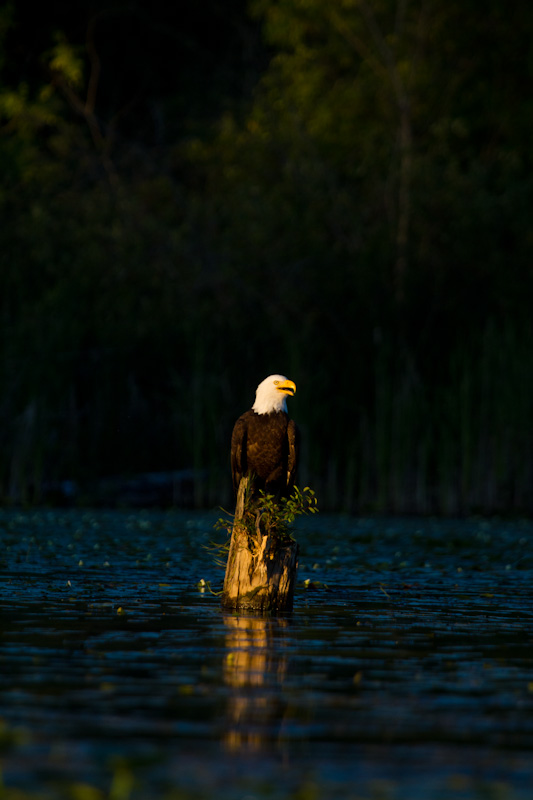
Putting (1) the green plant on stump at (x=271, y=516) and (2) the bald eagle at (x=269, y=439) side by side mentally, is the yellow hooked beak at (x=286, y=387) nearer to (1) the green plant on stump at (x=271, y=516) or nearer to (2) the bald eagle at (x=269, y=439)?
(2) the bald eagle at (x=269, y=439)

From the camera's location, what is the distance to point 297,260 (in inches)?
1061

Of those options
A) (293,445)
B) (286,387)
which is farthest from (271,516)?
(286,387)

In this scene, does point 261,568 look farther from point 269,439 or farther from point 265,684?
point 265,684

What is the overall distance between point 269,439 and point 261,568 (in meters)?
1.29

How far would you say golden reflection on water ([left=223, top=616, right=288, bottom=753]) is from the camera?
591cm

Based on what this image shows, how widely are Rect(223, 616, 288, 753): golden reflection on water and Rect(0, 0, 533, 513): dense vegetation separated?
40.2 feet

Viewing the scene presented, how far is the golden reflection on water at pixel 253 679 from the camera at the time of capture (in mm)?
5910

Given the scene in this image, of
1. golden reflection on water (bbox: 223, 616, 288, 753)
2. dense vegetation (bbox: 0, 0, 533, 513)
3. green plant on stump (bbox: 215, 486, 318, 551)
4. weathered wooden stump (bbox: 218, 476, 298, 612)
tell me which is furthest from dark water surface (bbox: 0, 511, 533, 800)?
dense vegetation (bbox: 0, 0, 533, 513)

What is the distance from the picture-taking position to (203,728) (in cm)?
602

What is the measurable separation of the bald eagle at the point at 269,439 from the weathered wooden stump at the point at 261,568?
0.91 meters

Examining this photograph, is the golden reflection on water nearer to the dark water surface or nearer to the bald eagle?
the dark water surface

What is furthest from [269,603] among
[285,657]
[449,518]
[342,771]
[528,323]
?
[528,323]

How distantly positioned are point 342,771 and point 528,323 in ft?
59.7

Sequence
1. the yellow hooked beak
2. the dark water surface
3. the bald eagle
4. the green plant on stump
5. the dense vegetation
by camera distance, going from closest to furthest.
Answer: the dark water surface, the green plant on stump, the yellow hooked beak, the bald eagle, the dense vegetation
